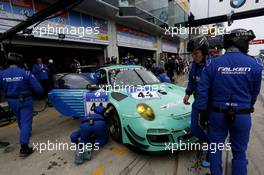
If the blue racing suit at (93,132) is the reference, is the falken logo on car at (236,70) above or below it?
above

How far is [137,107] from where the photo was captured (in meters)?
2.61

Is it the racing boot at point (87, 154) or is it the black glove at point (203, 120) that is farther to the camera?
the racing boot at point (87, 154)

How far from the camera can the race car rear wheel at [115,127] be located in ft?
9.65

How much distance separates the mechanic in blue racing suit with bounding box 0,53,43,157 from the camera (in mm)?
3016

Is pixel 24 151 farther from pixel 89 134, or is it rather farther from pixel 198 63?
pixel 198 63

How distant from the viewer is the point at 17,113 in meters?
3.15

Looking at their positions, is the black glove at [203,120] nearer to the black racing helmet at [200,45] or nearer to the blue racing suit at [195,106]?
the blue racing suit at [195,106]

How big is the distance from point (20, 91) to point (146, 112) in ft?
7.15

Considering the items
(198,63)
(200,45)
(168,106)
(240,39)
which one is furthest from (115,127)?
(240,39)

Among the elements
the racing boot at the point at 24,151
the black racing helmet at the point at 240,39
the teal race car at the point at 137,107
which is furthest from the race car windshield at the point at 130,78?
the black racing helmet at the point at 240,39

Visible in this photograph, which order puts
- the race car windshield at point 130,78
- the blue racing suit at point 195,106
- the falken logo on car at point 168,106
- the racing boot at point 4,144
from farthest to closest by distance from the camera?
the race car windshield at point 130,78
the racing boot at point 4,144
the falken logo on car at point 168,106
the blue racing suit at point 195,106

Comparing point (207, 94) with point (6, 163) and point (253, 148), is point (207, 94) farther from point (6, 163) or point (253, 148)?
point (6, 163)

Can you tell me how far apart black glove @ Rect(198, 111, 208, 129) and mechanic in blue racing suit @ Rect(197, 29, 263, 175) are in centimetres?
12

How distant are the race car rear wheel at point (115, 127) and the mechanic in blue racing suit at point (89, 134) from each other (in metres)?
0.17
